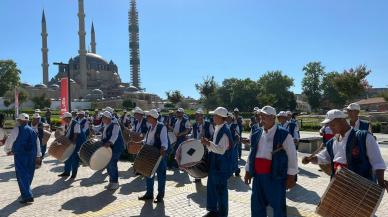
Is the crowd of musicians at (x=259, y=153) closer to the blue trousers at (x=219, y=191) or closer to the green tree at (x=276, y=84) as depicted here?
the blue trousers at (x=219, y=191)

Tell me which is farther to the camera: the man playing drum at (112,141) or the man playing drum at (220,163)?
the man playing drum at (112,141)

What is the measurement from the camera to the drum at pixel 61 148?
10914 millimetres

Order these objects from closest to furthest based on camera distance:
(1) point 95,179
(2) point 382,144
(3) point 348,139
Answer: (3) point 348,139
(1) point 95,179
(2) point 382,144

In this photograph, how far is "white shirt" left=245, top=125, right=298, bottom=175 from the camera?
5293mm

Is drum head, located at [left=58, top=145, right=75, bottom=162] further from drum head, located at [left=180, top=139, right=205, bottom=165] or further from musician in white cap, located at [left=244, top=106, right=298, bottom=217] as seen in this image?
musician in white cap, located at [left=244, top=106, right=298, bottom=217]

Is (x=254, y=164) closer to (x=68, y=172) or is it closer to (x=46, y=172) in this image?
(x=68, y=172)

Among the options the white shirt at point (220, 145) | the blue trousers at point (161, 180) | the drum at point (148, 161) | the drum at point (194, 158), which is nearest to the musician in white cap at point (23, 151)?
the drum at point (148, 161)

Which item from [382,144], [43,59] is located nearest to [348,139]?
[382,144]

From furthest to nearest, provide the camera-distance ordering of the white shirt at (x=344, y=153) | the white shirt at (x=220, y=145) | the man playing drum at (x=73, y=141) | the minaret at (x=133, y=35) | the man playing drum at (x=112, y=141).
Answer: the minaret at (x=133, y=35), the man playing drum at (x=73, y=141), the man playing drum at (x=112, y=141), the white shirt at (x=220, y=145), the white shirt at (x=344, y=153)

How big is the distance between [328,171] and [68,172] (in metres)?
8.33

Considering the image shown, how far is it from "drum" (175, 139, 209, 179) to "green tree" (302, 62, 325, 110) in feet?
279

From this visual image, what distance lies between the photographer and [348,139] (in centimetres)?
490

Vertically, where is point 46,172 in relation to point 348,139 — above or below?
below

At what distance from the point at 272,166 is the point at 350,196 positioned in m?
1.07
